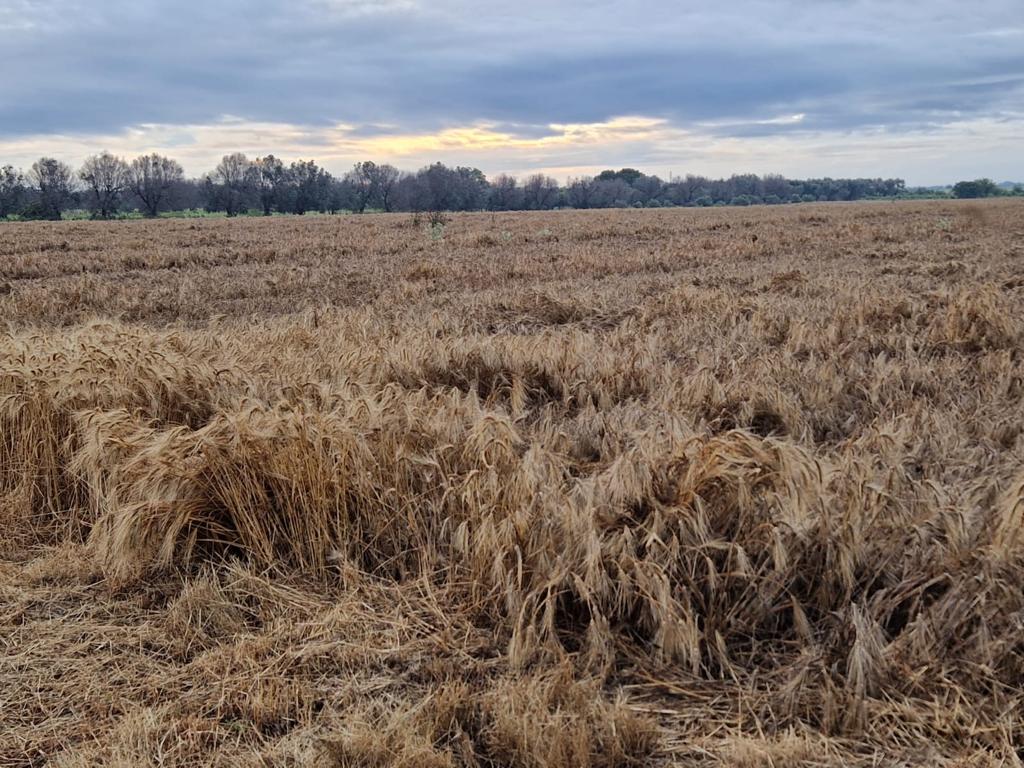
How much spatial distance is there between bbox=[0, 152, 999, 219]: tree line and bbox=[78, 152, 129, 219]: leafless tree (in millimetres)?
142

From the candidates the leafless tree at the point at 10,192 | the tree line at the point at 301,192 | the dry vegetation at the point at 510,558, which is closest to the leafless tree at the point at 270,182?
the tree line at the point at 301,192

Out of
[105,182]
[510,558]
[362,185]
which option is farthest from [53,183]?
[510,558]

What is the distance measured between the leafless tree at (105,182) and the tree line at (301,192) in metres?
0.14

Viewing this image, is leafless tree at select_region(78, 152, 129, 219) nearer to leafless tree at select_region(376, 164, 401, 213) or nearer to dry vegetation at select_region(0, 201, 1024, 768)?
leafless tree at select_region(376, 164, 401, 213)

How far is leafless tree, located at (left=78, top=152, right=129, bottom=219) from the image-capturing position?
3915 inches

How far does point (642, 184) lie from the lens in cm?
14962

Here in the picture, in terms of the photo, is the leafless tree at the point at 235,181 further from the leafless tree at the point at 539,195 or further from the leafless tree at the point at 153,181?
the leafless tree at the point at 539,195

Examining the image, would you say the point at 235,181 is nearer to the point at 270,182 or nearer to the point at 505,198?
the point at 270,182

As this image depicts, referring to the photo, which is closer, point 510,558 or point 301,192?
point 510,558

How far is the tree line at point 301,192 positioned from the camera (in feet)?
327

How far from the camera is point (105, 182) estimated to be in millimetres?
101875

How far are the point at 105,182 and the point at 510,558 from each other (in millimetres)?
117851

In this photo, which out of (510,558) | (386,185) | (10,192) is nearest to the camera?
(510,558)

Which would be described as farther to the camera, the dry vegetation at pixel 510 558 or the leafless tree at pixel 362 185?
the leafless tree at pixel 362 185
